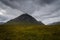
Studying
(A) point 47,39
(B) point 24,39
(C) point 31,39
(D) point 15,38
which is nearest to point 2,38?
(D) point 15,38

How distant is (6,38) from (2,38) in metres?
0.89

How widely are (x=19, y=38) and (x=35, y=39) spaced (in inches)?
144

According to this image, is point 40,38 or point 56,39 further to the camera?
point 40,38

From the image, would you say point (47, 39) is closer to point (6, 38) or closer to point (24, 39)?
point (24, 39)

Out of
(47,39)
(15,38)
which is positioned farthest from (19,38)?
(47,39)

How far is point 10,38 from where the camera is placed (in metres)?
25.3

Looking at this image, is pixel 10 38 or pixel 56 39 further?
pixel 10 38

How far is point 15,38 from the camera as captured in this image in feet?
83.1

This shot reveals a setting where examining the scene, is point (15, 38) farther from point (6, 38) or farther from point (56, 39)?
point (56, 39)

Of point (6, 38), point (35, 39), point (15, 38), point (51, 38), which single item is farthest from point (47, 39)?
point (6, 38)

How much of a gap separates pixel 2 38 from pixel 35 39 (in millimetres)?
7469

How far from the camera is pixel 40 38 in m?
24.3

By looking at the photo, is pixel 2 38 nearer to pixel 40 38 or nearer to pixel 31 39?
pixel 31 39

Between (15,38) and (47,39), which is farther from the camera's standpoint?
(15,38)
